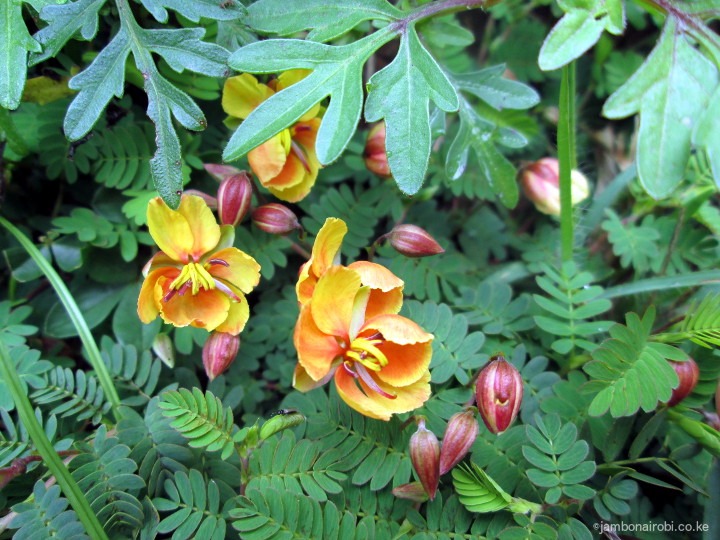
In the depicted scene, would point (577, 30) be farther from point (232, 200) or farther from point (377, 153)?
point (232, 200)

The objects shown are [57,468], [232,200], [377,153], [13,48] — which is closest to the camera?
[57,468]

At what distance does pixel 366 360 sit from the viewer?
3.22 feet

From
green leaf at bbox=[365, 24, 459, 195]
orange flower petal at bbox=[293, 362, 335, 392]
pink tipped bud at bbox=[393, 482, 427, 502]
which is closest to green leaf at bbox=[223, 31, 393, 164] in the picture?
green leaf at bbox=[365, 24, 459, 195]

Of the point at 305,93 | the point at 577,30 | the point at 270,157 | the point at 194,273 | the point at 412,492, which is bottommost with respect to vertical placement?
the point at 412,492

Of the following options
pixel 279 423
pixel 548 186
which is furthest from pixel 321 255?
pixel 548 186

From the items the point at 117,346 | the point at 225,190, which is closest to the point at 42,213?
the point at 117,346

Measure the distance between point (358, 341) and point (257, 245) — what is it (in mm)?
457

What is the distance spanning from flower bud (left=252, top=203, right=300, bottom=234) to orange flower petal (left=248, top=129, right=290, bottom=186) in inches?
2.6

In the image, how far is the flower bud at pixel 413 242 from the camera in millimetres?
1185

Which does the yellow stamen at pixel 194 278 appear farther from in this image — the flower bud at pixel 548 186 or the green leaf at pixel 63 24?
the flower bud at pixel 548 186

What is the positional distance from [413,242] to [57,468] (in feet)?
2.51

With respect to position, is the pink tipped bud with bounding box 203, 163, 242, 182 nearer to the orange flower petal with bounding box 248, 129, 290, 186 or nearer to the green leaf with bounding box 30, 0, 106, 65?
the orange flower petal with bounding box 248, 129, 290, 186

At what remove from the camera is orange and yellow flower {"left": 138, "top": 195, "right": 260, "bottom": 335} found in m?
1.04

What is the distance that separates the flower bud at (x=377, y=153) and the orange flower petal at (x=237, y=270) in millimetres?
437
